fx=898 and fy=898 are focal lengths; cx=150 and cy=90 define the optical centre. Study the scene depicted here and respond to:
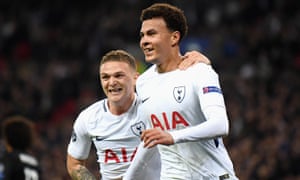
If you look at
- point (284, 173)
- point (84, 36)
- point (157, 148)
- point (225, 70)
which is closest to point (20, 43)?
point (84, 36)

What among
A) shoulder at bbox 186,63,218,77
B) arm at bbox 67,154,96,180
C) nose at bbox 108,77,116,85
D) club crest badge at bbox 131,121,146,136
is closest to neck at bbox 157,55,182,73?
shoulder at bbox 186,63,218,77

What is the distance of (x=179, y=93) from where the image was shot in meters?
6.70

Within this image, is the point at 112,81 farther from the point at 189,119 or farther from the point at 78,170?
the point at 189,119

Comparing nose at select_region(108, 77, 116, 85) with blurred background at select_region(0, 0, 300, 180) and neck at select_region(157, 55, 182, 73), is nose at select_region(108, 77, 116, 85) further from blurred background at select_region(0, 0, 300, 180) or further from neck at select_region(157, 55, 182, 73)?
blurred background at select_region(0, 0, 300, 180)

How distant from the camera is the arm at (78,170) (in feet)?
26.1

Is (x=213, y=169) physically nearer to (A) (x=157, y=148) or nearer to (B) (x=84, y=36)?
(A) (x=157, y=148)

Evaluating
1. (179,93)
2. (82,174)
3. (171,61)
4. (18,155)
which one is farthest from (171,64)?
(18,155)

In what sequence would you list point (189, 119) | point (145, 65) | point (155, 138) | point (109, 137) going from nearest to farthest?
point (155, 138) < point (189, 119) < point (109, 137) < point (145, 65)

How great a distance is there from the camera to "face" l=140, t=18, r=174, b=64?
6864mm

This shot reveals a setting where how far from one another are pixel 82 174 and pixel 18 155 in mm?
1215

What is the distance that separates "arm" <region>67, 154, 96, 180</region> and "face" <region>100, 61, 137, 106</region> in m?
0.66

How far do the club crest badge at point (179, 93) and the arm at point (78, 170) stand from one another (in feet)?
4.97

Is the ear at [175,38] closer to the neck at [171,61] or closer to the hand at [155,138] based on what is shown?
the neck at [171,61]

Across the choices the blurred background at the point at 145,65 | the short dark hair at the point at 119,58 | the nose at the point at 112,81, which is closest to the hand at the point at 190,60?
the nose at the point at 112,81
